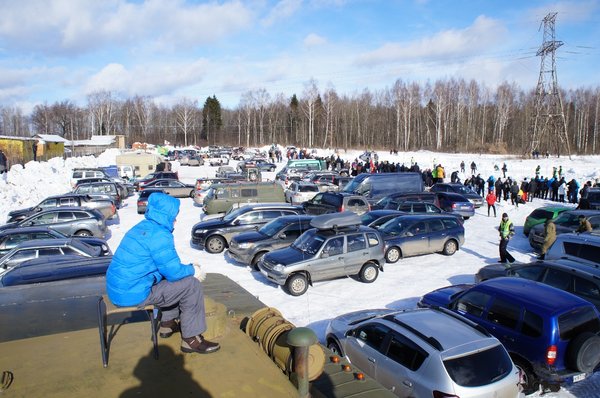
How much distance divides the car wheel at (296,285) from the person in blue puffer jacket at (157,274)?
8041 mm

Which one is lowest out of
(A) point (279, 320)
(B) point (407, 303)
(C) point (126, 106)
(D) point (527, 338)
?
(B) point (407, 303)

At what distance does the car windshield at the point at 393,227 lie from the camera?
1593cm

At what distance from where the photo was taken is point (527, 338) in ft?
24.5

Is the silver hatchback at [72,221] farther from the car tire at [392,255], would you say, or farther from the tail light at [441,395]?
the tail light at [441,395]

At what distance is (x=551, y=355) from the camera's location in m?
7.19

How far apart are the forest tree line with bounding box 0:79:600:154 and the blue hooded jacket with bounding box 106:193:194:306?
200ft

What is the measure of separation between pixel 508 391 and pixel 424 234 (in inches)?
398

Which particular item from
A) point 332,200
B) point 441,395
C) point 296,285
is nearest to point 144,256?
point 441,395

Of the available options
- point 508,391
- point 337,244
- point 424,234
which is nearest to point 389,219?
point 424,234

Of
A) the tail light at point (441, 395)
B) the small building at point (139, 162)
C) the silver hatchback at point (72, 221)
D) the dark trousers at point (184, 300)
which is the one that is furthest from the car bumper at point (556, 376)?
the small building at point (139, 162)

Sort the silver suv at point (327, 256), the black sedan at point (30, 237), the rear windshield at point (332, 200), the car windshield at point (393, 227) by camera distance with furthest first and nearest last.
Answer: the rear windshield at point (332, 200)
the car windshield at point (393, 227)
the black sedan at point (30, 237)
the silver suv at point (327, 256)

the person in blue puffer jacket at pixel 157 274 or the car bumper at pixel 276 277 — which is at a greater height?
the person in blue puffer jacket at pixel 157 274

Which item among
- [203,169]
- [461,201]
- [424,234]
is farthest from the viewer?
[203,169]

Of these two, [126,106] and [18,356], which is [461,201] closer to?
[18,356]
